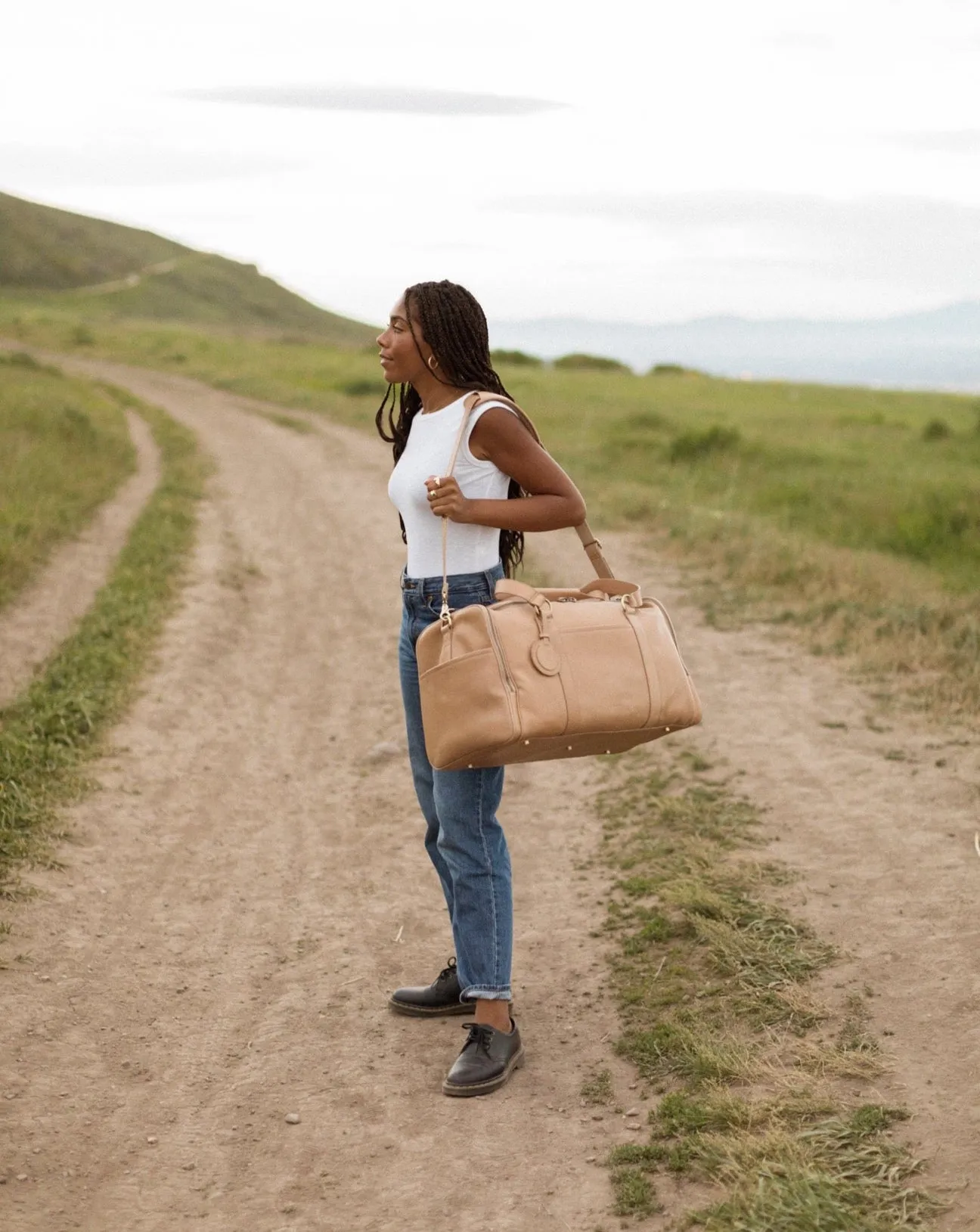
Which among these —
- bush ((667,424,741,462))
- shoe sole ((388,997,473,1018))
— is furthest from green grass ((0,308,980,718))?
shoe sole ((388,997,473,1018))

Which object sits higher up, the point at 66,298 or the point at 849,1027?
the point at 66,298

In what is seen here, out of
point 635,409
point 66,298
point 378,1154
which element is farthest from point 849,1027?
point 66,298

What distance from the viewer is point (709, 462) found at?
63.8 ft

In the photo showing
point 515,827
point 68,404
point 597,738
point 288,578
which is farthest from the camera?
point 68,404

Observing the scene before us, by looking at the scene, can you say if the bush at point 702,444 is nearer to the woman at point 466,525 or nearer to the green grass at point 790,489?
the green grass at point 790,489

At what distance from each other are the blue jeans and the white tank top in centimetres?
4

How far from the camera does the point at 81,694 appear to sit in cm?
737

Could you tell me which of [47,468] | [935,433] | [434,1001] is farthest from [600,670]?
[935,433]

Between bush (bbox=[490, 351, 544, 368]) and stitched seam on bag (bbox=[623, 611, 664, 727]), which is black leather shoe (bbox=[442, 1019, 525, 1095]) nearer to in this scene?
stitched seam on bag (bbox=[623, 611, 664, 727])

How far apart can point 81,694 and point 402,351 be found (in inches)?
173

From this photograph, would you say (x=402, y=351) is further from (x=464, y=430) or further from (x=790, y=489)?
(x=790, y=489)

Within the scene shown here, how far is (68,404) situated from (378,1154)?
1686 cm

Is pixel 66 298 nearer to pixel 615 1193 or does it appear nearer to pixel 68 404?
pixel 68 404

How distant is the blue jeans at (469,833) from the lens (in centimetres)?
364
